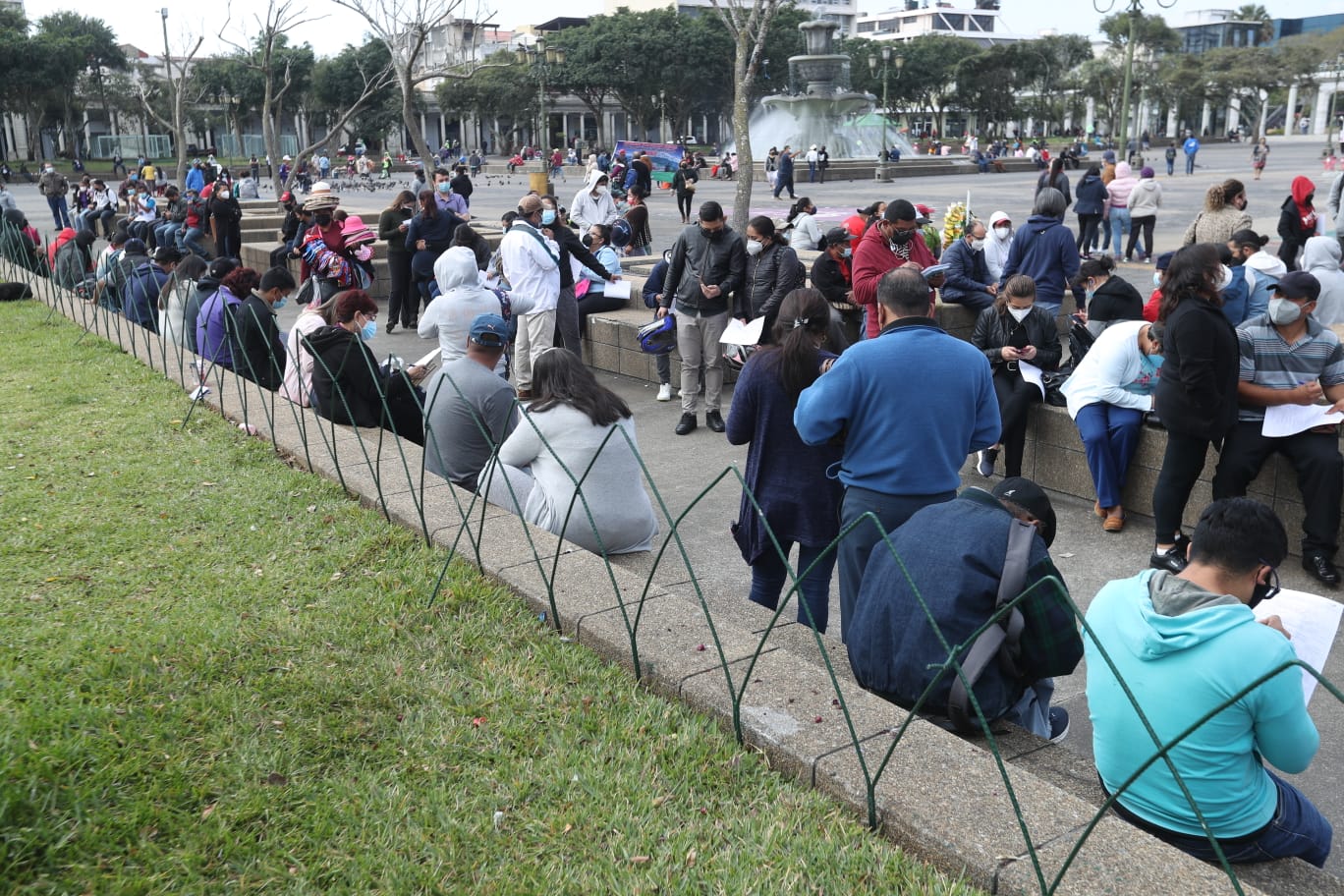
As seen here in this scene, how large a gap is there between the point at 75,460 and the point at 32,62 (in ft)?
200

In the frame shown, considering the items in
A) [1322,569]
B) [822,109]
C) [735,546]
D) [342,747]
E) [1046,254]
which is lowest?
[735,546]

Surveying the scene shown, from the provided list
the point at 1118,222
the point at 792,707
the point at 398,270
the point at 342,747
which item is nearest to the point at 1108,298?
the point at 792,707

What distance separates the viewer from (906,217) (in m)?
7.96

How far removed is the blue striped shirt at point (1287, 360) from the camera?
17.7 ft

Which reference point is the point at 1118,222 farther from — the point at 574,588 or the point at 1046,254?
the point at 574,588

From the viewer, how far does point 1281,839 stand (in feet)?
9.23

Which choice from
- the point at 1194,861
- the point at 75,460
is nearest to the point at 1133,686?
the point at 1194,861

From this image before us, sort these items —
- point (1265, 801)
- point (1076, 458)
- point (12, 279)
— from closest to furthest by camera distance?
point (1265, 801) < point (1076, 458) < point (12, 279)

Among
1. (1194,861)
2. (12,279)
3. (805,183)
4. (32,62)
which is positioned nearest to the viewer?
(1194,861)

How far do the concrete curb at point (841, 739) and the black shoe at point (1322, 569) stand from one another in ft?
9.40

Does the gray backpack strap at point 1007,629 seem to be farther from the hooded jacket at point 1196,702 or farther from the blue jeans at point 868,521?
the blue jeans at point 868,521

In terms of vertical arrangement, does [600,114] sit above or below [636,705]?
above

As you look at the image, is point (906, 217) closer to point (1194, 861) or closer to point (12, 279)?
point (1194, 861)

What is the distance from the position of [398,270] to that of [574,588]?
891cm
